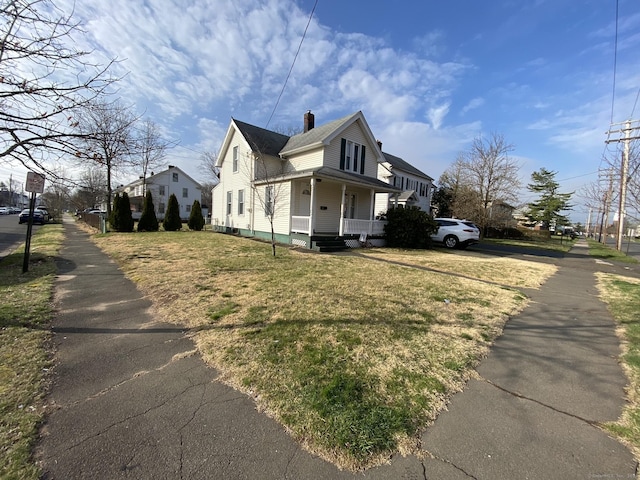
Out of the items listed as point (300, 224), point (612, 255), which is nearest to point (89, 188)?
point (300, 224)

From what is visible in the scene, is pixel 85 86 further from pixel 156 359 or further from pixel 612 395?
pixel 612 395

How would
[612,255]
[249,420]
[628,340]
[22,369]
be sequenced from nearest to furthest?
[249,420], [22,369], [628,340], [612,255]

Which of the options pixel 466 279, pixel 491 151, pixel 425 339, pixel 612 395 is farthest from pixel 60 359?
pixel 491 151

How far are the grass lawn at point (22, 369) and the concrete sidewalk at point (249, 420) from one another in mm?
106

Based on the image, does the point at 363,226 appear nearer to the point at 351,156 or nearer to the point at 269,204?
the point at 351,156

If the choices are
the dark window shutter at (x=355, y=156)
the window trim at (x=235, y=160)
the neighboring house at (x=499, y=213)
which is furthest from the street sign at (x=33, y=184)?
the neighboring house at (x=499, y=213)

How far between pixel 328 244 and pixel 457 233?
868 centimetres

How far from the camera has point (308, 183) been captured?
15.4m

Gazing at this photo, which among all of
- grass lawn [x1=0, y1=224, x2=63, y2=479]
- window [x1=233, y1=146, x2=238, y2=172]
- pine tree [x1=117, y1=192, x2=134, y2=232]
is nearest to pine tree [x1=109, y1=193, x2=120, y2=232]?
pine tree [x1=117, y1=192, x2=134, y2=232]

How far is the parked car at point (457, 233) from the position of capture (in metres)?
16.4

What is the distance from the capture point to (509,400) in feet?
8.71

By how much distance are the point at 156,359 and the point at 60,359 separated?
39.3 inches

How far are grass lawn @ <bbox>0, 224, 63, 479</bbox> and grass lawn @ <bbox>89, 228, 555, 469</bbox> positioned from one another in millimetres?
1394

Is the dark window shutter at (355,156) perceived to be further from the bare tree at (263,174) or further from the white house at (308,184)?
the bare tree at (263,174)
